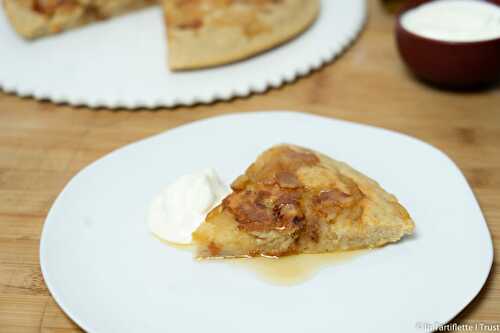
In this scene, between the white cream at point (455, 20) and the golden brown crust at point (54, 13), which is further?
the golden brown crust at point (54, 13)

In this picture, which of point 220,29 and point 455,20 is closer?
point 455,20

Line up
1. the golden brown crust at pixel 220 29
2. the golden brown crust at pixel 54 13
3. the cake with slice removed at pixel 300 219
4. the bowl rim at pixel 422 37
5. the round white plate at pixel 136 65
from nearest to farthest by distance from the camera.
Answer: the cake with slice removed at pixel 300 219 < the bowl rim at pixel 422 37 < the round white plate at pixel 136 65 < the golden brown crust at pixel 220 29 < the golden brown crust at pixel 54 13

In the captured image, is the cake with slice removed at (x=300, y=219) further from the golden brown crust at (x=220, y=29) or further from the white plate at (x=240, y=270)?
the golden brown crust at (x=220, y=29)

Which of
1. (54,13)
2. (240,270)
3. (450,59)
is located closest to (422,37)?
(450,59)

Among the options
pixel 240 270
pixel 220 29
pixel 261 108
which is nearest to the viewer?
pixel 240 270

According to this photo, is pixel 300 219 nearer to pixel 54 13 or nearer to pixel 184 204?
pixel 184 204

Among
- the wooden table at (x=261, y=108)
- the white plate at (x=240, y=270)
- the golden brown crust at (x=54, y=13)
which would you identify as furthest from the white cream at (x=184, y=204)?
the golden brown crust at (x=54, y=13)

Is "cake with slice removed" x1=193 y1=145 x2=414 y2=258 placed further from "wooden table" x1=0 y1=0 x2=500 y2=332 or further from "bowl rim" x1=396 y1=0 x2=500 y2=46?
"bowl rim" x1=396 y1=0 x2=500 y2=46
